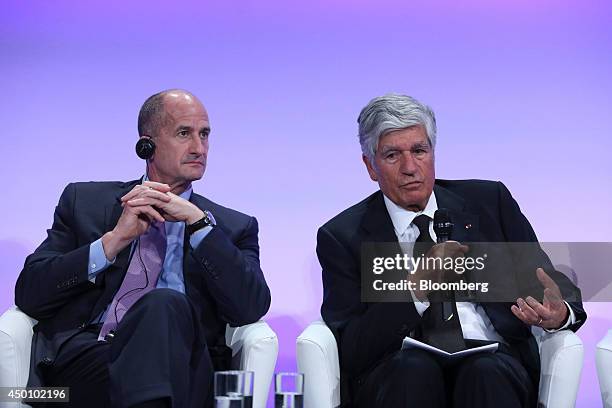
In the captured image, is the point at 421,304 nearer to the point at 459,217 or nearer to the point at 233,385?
the point at 459,217

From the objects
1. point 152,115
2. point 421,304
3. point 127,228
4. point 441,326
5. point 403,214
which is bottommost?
point 441,326

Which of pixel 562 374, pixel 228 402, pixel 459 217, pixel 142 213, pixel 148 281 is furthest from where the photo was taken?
pixel 459 217

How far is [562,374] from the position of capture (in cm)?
296

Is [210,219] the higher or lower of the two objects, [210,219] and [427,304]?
the higher

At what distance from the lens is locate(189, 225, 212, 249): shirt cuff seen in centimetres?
309

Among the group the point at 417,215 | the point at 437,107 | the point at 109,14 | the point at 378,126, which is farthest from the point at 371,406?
the point at 109,14

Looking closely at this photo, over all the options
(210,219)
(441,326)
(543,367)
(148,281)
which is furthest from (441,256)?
(148,281)

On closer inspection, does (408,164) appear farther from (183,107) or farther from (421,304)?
(183,107)

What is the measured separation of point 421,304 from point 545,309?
41 cm

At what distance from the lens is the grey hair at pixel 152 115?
11.6 ft

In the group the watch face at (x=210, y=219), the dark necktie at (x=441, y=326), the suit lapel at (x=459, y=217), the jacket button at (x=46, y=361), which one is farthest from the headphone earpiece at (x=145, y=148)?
the dark necktie at (x=441, y=326)

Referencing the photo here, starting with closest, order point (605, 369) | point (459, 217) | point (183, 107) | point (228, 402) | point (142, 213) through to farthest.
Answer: point (228, 402)
point (605, 369)
point (142, 213)
point (459, 217)
point (183, 107)

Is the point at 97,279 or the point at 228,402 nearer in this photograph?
the point at 228,402

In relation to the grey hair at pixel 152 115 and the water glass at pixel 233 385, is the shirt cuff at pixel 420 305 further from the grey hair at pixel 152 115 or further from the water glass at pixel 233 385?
the grey hair at pixel 152 115
